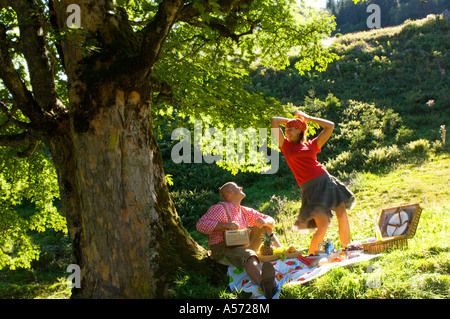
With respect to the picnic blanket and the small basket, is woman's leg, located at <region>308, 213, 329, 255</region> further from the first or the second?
the small basket

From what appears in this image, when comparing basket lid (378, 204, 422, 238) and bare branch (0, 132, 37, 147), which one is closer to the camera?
basket lid (378, 204, 422, 238)

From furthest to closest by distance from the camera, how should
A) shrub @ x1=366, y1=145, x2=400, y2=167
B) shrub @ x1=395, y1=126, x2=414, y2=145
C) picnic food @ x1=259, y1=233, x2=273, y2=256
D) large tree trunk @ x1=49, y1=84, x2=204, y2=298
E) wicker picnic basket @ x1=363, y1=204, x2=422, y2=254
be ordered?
shrub @ x1=395, y1=126, x2=414, y2=145 → shrub @ x1=366, y1=145, x2=400, y2=167 → picnic food @ x1=259, y1=233, x2=273, y2=256 → wicker picnic basket @ x1=363, y1=204, x2=422, y2=254 → large tree trunk @ x1=49, y1=84, x2=204, y2=298

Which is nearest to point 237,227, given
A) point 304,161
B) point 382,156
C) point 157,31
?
point 304,161

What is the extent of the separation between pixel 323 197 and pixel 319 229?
419 mm

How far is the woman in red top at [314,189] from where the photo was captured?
15.8ft

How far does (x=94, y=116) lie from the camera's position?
448 cm

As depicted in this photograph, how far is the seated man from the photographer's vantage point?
411cm

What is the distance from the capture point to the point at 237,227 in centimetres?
492

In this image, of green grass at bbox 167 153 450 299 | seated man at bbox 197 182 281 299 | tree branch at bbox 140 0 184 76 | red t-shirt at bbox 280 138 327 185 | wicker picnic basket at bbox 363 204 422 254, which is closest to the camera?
green grass at bbox 167 153 450 299

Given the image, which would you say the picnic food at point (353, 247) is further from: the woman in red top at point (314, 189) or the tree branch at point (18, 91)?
the tree branch at point (18, 91)

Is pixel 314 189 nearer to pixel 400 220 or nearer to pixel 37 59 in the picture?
pixel 400 220

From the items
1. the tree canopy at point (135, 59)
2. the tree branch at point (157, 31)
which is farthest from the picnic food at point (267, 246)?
the tree branch at point (157, 31)

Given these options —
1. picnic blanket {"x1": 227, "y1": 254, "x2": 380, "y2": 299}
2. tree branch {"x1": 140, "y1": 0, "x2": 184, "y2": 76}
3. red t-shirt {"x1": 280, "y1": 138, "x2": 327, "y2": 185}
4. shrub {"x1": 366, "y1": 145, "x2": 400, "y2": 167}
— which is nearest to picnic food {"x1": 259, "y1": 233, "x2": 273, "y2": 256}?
picnic blanket {"x1": 227, "y1": 254, "x2": 380, "y2": 299}

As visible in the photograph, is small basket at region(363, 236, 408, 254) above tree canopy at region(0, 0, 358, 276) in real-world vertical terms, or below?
below
